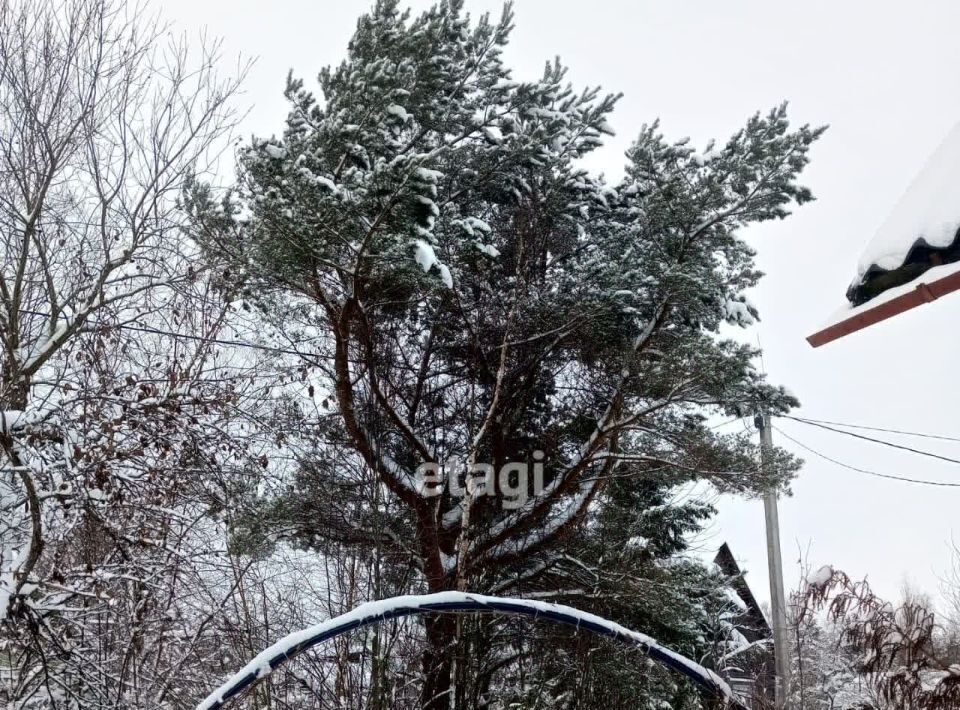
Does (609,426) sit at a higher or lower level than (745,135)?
lower

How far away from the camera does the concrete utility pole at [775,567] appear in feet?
31.7

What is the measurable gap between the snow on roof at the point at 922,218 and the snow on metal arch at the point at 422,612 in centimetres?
220

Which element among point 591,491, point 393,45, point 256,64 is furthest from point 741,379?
point 256,64

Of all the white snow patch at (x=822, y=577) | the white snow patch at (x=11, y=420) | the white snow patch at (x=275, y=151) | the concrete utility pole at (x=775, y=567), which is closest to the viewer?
the white snow patch at (x=11, y=420)

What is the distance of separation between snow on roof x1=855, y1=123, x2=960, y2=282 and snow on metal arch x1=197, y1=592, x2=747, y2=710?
A: 220 cm

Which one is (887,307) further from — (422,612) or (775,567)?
(775,567)

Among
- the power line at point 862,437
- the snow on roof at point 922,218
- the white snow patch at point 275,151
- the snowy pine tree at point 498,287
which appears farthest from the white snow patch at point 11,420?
the power line at point 862,437

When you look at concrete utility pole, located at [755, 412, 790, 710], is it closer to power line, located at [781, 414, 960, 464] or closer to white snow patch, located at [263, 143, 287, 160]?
power line, located at [781, 414, 960, 464]

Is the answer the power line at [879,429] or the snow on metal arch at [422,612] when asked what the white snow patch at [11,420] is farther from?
the power line at [879,429]

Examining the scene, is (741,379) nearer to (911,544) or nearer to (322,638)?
(322,638)

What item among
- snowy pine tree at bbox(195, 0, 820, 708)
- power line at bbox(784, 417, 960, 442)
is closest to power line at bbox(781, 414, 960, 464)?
power line at bbox(784, 417, 960, 442)

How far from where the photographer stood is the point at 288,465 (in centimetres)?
980

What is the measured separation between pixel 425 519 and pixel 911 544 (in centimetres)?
2597

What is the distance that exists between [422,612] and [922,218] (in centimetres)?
301
